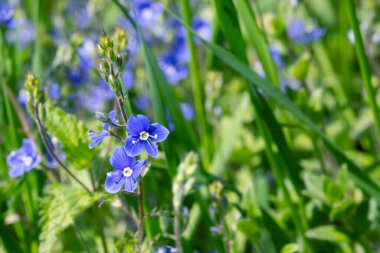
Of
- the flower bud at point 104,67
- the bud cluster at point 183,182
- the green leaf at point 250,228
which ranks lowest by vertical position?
the green leaf at point 250,228

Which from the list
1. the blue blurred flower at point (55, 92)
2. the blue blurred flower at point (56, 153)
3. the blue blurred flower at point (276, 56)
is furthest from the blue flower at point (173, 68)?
the blue blurred flower at point (56, 153)

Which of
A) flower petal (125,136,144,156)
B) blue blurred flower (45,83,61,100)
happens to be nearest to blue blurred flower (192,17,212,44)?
blue blurred flower (45,83,61,100)

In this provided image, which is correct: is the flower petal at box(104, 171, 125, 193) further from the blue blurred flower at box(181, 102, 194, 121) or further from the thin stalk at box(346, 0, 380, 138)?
the blue blurred flower at box(181, 102, 194, 121)

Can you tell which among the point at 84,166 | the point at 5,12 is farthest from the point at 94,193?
the point at 5,12

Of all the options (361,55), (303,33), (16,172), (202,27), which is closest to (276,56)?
(303,33)

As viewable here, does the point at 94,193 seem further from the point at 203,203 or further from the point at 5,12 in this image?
the point at 5,12

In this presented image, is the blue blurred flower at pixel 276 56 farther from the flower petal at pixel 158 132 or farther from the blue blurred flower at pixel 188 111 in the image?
the flower petal at pixel 158 132
